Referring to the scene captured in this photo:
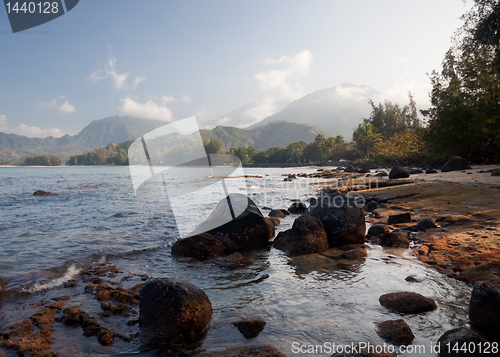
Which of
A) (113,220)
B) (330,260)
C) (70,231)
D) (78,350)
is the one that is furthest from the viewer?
(113,220)

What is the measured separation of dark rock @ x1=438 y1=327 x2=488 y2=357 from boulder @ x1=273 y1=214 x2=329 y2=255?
4.24 meters

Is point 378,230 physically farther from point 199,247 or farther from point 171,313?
Answer: point 171,313

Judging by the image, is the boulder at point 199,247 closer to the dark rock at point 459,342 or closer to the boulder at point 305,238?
the boulder at point 305,238

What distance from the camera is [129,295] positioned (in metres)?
4.97

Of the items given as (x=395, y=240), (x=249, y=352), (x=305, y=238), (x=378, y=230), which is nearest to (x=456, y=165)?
(x=378, y=230)

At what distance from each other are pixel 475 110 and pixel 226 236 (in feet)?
78.5

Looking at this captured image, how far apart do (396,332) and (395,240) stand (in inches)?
181

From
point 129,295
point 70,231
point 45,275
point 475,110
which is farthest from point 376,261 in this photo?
point 475,110

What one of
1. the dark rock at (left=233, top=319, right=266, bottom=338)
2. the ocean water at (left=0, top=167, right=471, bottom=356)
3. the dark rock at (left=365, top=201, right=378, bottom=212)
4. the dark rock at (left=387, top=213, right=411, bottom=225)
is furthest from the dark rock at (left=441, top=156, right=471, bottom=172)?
the dark rock at (left=233, top=319, right=266, bottom=338)

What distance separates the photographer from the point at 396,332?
3.55 metres

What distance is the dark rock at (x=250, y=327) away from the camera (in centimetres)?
379

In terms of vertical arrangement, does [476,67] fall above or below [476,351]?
above

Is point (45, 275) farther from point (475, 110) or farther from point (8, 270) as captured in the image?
point (475, 110)

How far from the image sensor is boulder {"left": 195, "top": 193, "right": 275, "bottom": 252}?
8.06 meters
